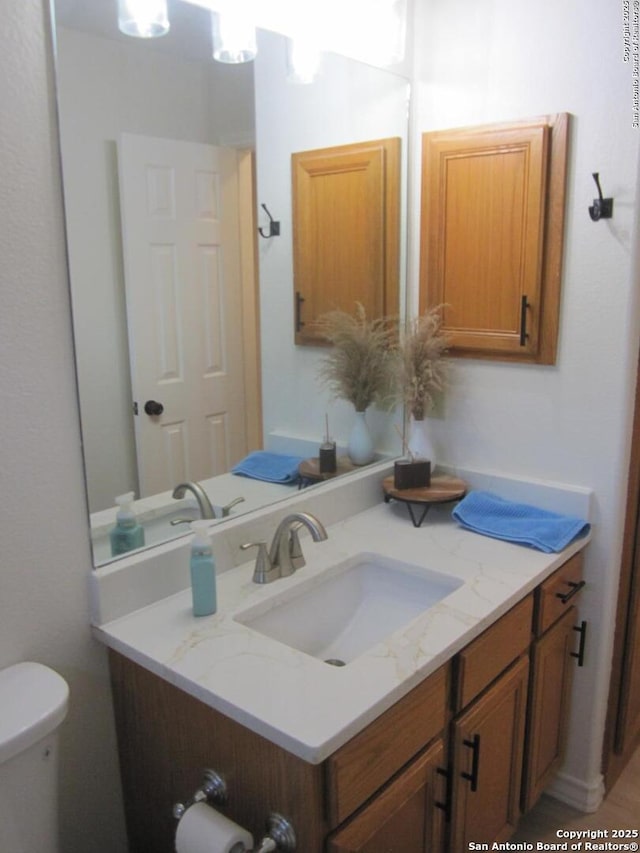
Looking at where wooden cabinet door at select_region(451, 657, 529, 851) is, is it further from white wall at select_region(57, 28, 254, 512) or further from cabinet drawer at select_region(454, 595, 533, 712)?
white wall at select_region(57, 28, 254, 512)

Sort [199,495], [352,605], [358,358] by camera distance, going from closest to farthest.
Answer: [199,495], [352,605], [358,358]

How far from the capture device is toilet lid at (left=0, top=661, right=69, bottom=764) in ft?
3.62

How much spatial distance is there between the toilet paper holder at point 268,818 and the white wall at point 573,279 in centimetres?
116

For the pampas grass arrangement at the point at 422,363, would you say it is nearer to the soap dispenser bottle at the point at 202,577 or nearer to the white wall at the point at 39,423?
the soap dispenser bottle at the point at 202,577

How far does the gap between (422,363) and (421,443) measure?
0.80 feet

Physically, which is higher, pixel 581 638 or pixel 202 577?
pixel 202 577

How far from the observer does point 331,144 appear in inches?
78.0

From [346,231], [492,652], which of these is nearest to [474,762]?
[492,652]

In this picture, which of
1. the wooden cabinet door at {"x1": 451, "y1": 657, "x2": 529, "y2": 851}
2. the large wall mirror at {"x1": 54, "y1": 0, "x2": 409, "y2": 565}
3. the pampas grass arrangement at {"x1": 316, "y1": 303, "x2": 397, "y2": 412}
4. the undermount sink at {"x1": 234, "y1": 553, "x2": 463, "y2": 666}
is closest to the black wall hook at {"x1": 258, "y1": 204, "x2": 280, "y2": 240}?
the large wall mirror at {"x1": 54, "y1": 0, "x2": 409, "y2": 565}

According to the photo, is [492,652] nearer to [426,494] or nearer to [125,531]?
[426,494]

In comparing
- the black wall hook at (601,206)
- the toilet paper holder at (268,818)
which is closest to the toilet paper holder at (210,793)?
the toilet paper holder at (268,818)

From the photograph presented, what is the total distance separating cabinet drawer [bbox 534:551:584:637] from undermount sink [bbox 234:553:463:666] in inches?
10.3

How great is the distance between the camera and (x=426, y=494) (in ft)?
6.44

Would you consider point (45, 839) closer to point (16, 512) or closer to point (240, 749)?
point (240, 749)
